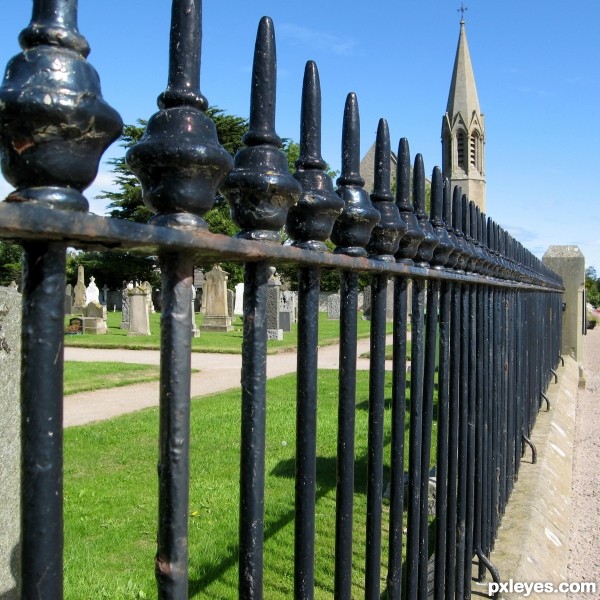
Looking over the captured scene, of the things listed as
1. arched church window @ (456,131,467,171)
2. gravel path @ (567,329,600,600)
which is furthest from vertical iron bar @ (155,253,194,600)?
arched church window @ (456,131,467,171)

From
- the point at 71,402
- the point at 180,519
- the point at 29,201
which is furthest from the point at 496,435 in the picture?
the point at 71,402

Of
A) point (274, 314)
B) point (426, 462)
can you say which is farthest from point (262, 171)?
point (274, 314)

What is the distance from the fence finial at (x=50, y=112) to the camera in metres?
0.75

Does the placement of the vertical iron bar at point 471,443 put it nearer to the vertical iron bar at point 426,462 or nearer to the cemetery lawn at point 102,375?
the vertical iron bar at point 426,462

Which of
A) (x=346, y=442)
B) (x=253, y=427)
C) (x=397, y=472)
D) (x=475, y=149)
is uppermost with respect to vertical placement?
(x=475, y=149)

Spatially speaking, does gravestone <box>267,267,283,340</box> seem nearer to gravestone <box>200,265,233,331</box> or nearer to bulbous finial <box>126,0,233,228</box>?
gravestone <box>200,265,233,331</box>

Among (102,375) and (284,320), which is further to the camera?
(284,320)

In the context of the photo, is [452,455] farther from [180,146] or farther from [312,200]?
[180,146]

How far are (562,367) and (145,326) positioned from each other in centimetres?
1500

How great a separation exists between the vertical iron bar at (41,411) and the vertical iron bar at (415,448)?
55.6 inches

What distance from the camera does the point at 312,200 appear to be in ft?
4.64

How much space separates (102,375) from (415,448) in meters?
10.5

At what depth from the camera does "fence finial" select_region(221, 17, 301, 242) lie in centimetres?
118

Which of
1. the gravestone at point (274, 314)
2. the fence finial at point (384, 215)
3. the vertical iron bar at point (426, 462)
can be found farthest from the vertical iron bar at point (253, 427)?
the gravestone at point (274, 314)
